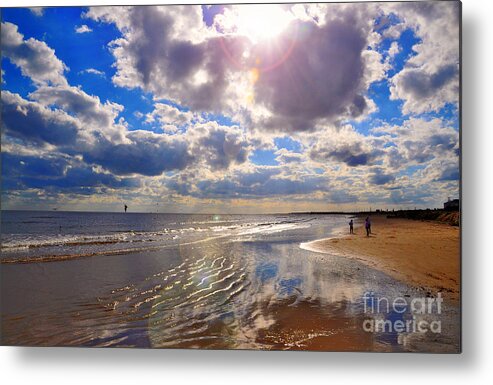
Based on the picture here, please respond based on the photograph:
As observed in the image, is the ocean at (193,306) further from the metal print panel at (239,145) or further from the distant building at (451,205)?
the distant building at (451,205)

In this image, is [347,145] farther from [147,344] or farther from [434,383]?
[147,344]

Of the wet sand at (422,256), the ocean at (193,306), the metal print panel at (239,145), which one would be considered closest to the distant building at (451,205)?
the metal print panel at (239,145)

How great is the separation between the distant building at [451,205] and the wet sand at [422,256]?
0.81 feet

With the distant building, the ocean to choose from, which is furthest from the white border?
the ocean

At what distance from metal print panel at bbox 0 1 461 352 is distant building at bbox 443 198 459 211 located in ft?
0.06

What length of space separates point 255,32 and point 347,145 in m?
2.10

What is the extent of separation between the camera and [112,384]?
4570 mm

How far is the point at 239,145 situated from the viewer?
205 inches

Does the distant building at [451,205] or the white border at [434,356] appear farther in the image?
the distant building at [451,205]

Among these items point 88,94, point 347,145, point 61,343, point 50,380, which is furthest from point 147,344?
point 347,145

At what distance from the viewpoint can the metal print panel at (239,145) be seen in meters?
4.44

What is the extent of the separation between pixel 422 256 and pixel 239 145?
3.43 meters

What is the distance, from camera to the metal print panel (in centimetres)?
444

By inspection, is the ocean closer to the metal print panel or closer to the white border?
the metal print panel
